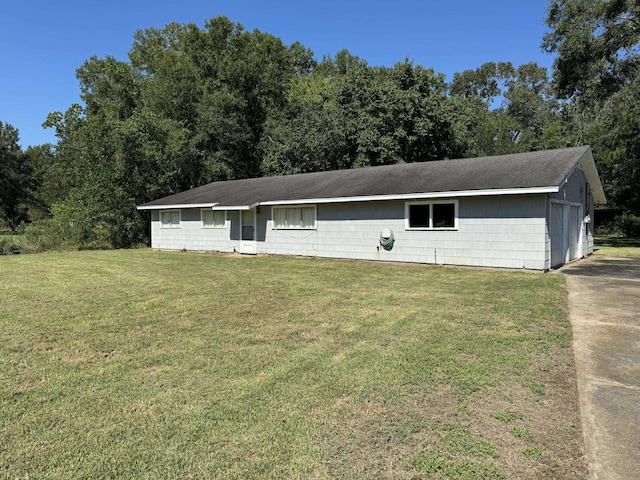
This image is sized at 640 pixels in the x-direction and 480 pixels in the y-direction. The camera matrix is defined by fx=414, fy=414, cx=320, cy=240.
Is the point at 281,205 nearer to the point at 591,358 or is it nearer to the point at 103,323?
the point at 103,323

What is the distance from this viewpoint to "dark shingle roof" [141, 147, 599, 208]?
470 inches

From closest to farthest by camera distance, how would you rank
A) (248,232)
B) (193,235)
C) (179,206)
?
(248,232) < (179,206) < (193,235)

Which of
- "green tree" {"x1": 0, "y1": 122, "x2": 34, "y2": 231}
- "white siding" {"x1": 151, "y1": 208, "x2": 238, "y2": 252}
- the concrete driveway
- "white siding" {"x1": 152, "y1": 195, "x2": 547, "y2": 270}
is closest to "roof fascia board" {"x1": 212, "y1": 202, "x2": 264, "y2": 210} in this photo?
"white siding" {"x1": 152, "y1": 195, "x2": 547, "y2": 270}

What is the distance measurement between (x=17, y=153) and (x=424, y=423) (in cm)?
6096

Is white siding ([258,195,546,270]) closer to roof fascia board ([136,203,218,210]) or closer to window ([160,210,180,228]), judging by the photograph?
roof fascia board ([136,203,218,210])

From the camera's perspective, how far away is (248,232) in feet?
59.6

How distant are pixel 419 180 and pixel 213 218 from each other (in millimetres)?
9842

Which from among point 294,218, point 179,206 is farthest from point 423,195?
point 179,206

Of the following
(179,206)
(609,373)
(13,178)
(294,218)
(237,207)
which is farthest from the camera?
(13,178)

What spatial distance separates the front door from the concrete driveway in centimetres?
1218

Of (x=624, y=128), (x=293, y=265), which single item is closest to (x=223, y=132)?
(x=293, y=265)

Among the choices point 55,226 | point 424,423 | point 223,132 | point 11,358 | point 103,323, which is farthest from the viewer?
point 223,132

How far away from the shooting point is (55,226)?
926 inches

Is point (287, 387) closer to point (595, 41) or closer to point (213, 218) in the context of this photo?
point (213, 218)
